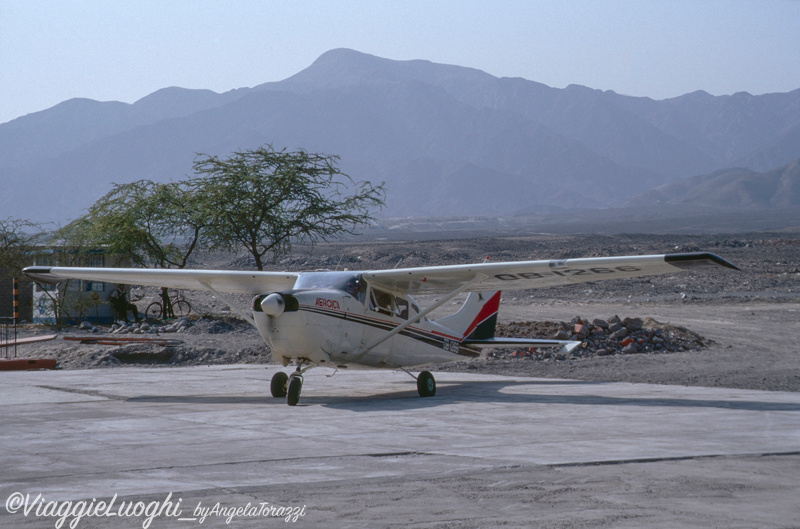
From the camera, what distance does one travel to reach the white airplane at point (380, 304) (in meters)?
13.0

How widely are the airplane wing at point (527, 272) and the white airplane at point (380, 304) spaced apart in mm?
17

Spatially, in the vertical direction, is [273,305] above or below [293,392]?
above

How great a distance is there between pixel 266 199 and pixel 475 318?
617 inches

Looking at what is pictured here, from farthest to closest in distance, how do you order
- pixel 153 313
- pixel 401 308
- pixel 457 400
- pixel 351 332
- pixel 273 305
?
pixel 153 313 < pixel 401 308 < pixel 351 332 < pixel 457 400 < pixel 273 305

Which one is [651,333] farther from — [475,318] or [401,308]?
[401,308]

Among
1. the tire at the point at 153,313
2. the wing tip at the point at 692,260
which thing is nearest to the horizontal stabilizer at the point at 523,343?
the wing tip at the point at 692,260

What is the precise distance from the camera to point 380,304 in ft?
49.0

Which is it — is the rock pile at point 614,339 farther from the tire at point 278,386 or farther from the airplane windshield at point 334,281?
the tire at point 278,386

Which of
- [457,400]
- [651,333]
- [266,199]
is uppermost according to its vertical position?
[266,199]

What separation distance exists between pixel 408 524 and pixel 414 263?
57532mm

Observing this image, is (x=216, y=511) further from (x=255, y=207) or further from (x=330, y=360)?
(x=255, y=207)

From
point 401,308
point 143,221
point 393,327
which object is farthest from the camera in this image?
point 143,221

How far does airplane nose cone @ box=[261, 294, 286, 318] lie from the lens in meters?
12.7

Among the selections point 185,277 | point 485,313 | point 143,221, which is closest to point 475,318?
point 485,313
